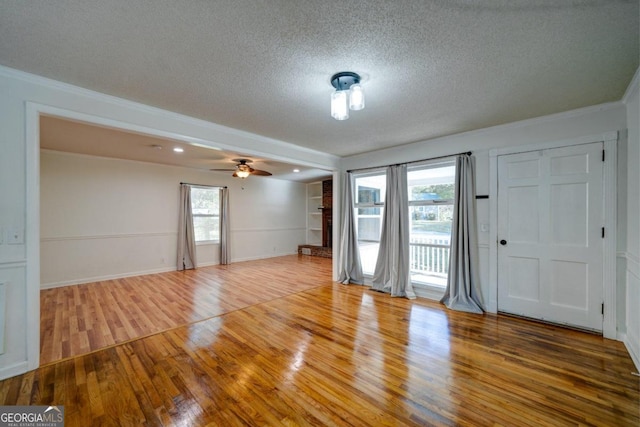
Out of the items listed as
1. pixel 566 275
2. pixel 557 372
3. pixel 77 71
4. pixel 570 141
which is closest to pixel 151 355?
pixel 77 71

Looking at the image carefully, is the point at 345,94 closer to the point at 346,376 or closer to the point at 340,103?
the point at 340,103

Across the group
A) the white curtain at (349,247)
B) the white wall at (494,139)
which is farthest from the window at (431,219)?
the white curtain at (349,247)

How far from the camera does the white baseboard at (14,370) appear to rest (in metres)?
2.08

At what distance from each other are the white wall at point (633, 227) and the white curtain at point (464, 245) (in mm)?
1340

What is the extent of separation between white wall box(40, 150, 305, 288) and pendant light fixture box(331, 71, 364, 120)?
17.9 ft

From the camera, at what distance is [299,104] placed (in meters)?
2.73

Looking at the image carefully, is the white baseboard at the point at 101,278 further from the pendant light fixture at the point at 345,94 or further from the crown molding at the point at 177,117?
the pendant light fixture at the point at 345,94

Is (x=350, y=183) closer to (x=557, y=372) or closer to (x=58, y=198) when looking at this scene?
(x=557, y=372)

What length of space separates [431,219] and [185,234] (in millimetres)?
5561

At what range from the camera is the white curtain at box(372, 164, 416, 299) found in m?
4.29

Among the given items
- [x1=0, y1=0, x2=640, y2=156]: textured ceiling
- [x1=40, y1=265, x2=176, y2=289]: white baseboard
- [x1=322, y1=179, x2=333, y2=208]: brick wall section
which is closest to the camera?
[x1=0, y1=0, x2=640, y2=156]: textured ceiling

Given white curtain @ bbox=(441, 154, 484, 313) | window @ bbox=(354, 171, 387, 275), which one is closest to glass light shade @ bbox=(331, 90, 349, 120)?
white curtain @ bbox=(441, 154, 484, 313)

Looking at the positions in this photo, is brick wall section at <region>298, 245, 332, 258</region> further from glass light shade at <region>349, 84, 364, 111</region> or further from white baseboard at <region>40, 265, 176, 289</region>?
glass light shade at <region>349, 84, 364, 111</region>

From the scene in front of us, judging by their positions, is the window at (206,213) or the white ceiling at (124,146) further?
the window at (206,213)
